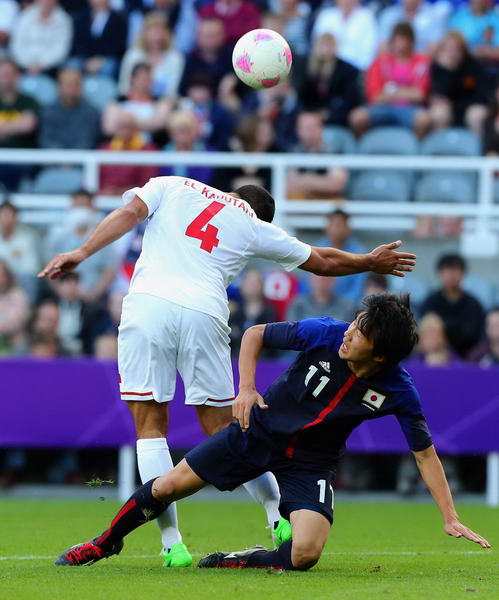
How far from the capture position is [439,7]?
16.7 m

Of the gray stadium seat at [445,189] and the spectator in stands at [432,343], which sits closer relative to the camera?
the spectator in stands at [432,343]

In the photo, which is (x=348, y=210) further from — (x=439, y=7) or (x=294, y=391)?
(x=294, y=391)

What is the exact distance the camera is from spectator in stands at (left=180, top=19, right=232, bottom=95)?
15977 mm

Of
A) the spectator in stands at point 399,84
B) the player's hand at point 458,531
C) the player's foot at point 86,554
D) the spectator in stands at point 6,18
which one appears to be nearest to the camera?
the player's hand at point 458,531

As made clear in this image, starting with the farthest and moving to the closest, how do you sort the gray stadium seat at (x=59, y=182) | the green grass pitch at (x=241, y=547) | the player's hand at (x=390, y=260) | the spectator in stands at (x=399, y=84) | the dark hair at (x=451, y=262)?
the spectator in stands at (x=399, y=84) → the gray stadium seat at (x=59, y=182) → the dark hair at (x=451, y=262) → the player's hand at (x=390, y=260) → the green grass pitch at (x=241, y=547)

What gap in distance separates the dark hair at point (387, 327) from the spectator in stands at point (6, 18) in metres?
11.4

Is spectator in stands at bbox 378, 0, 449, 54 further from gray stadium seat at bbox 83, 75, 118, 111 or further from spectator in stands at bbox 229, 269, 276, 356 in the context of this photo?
spectator in stands at bbox 229, 269, 276, 356

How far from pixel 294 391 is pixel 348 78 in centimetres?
917

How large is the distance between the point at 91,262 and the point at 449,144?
13.4ft

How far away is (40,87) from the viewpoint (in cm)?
1617

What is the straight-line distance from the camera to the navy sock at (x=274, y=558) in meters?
6.99

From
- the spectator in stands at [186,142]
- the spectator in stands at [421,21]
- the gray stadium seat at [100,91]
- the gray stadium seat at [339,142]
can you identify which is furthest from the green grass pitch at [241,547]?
the spectator in stands at [421,21]

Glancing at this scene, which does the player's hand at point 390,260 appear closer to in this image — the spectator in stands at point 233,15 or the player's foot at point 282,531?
the player's foot at point 282,531

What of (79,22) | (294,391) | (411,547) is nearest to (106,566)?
(294,391)
